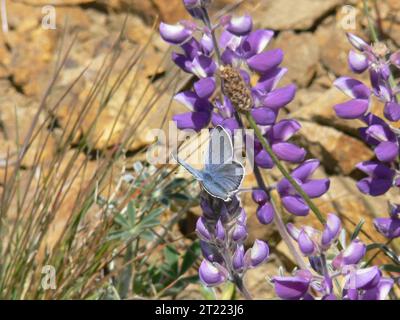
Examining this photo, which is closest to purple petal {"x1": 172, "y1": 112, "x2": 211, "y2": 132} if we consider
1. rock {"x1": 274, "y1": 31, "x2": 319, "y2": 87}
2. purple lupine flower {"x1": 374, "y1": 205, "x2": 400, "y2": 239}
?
purple lupine flower {"x1": 374, "y1": 205, "x2": 400, "y2": 239}

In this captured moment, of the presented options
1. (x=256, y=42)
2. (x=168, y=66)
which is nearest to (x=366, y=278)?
(x=256, y=42)

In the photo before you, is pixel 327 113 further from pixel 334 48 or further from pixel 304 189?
pixel 304 189

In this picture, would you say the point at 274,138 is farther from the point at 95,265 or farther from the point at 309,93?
the point at 309,93

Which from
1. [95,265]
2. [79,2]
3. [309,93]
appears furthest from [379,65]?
[79,2]

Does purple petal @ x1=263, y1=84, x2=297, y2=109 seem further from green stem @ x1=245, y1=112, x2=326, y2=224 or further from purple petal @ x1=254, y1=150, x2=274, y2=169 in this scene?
green stem @ x1=245, y1=112, x2=326, y2=224

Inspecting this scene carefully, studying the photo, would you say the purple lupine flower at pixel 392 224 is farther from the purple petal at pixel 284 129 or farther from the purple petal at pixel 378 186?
the purple petal at pixel 284 129
